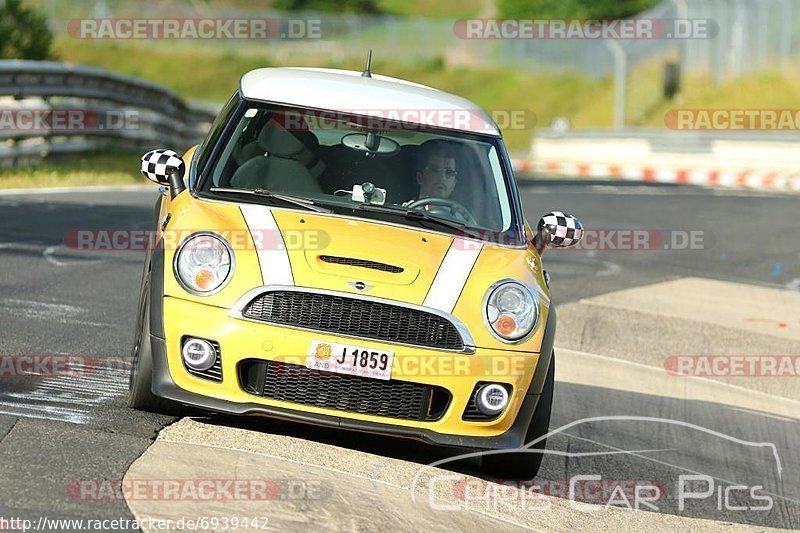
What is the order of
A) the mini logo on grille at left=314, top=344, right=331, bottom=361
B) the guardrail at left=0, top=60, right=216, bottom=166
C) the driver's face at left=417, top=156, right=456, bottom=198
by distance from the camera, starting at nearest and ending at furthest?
the mini logo on grille at left=314, top=344, right=331, bottom=361, the driver's face at left=417, top=156, right=456, bottom=198, the guardrail at left=0, top=60, right=216, bottom=166

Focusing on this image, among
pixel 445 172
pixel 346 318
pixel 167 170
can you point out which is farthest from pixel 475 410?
pixel 167 170

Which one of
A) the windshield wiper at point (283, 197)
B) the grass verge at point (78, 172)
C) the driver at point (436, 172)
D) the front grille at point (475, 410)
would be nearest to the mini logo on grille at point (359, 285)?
the front grille at point (475, 410)

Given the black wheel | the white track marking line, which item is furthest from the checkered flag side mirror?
the white track marking line

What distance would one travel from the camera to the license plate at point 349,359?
586cm

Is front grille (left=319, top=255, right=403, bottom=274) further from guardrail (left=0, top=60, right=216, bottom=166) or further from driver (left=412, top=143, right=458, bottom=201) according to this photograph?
guardrail (left=0, top=60, right=216, bottom=166)

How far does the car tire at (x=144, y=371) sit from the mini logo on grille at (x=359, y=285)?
872 millimetres

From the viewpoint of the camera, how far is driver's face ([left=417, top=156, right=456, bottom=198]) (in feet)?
23.4

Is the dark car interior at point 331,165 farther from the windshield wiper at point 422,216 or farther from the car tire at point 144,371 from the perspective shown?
the car tire at point 144,371

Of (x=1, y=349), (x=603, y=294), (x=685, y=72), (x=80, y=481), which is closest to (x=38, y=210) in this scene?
(x=603, y=294)

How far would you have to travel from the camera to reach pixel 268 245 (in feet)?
20.2

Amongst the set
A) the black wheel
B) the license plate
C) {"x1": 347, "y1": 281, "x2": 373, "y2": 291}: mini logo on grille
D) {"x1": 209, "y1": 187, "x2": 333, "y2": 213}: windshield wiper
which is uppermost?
{"x1": 209, "y1": 187, "x2": 333, "y2": 213}: windshield wiper

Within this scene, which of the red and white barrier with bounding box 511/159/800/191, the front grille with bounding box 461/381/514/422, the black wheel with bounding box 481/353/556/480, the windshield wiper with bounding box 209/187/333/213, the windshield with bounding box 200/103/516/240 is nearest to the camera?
the front grille with bounding box 461/381/514/422

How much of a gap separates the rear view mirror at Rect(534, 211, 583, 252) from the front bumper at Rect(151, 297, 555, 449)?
106 centimetres

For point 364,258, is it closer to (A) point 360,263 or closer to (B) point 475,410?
(A) point 360,263
